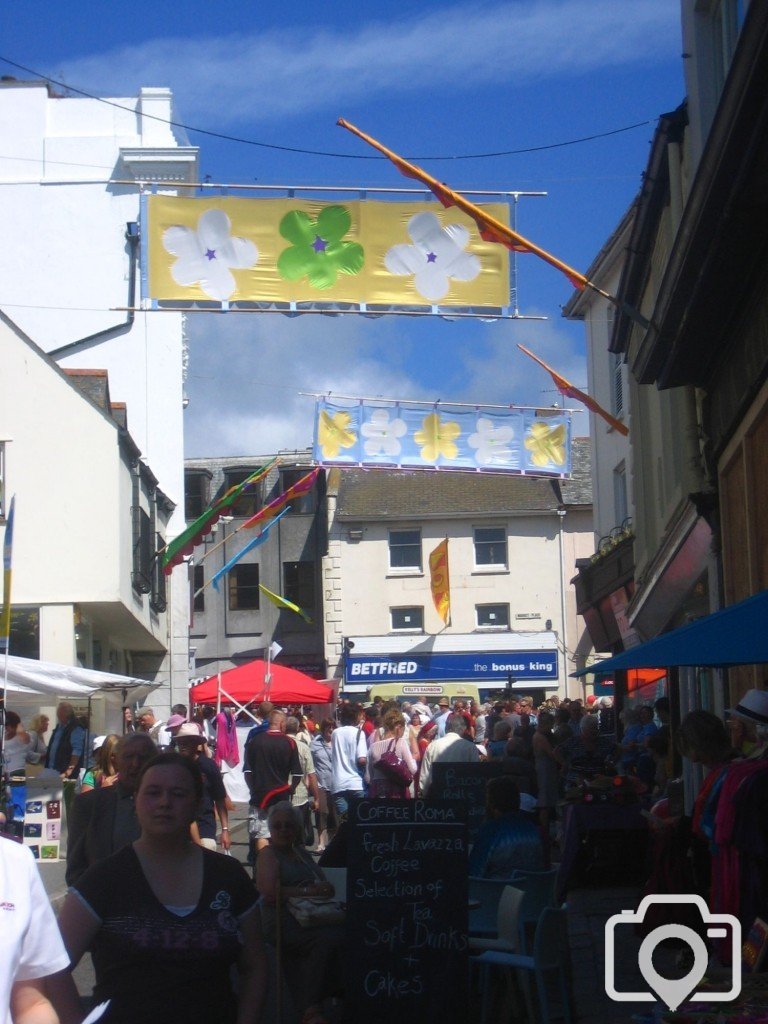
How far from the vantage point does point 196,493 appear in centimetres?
5503

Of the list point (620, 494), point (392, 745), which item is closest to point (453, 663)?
point (620, 494)

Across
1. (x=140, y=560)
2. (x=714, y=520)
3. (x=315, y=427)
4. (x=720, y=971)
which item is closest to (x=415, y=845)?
(x=720, y=971)

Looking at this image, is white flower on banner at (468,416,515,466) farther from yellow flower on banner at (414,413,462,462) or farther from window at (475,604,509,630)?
window at (475,604,509,630)

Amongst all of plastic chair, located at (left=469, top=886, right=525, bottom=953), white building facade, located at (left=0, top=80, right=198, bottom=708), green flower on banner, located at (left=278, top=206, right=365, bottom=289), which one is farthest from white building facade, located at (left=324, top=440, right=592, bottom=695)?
plastic chair, located at (left=469, top=886, right=525, bottom=953)

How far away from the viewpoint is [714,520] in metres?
13.6

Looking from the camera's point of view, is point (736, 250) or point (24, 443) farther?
point (24, 443)

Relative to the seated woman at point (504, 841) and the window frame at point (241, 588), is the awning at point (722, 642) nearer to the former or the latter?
the seated woman at point (504, 841)

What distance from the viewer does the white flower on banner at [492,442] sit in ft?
83.2

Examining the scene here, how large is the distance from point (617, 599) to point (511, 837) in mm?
16622

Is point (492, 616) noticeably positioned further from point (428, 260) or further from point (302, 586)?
point (428, 260)

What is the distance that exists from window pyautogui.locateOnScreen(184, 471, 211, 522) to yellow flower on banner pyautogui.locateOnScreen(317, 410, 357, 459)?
1191 inches

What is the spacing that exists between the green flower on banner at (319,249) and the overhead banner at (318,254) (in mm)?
11

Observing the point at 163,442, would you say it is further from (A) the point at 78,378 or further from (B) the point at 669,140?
(B) the point at 669,140

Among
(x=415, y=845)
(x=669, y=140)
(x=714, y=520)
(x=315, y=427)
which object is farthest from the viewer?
(x=315, y=427)
